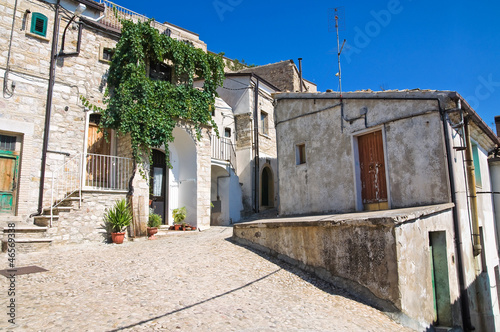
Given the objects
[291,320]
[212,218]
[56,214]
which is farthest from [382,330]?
[212,218]

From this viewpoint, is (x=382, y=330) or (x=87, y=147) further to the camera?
(x=87, y=147)

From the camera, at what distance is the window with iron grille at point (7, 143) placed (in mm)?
9977

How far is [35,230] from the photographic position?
9.08 meters

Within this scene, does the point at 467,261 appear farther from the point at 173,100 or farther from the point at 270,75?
the point at 270,75

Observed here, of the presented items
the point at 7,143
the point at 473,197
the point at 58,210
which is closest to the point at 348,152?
the point at 473,197

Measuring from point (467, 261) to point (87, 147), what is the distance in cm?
1161

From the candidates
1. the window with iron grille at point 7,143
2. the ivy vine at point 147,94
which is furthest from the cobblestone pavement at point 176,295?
the ivy vine at point 147,94

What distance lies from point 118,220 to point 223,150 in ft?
22.7

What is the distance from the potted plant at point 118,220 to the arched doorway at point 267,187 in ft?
28.6

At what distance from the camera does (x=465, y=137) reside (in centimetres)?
928

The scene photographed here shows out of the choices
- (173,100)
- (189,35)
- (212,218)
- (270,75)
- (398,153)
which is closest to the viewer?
(398,153)

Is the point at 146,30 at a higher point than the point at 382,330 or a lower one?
higher

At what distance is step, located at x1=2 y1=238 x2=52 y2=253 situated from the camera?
831 centimetres

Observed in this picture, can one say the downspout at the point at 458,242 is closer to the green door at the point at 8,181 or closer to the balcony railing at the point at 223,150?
the balcony railing at the point at 223,150
